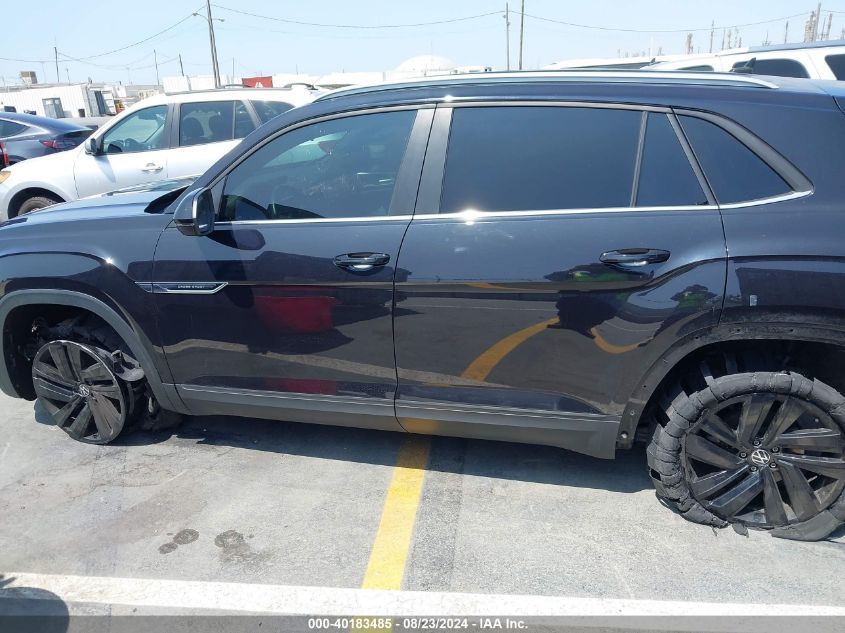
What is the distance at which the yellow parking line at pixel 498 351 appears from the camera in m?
2.66

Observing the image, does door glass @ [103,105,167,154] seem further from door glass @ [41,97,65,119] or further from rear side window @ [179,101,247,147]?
door glass @ [41,97,65,119]

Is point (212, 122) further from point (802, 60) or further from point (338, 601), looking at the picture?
point (802, 60)

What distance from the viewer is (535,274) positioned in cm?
259

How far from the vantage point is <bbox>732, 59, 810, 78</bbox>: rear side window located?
716cm

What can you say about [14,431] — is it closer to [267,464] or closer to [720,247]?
[267,464]

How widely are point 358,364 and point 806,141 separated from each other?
203 centimetres

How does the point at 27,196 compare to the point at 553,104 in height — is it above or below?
below

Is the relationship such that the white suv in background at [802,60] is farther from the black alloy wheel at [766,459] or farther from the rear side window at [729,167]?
the black alloy wheel at [766,459]

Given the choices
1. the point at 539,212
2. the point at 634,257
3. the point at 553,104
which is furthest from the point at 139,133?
the point at 634,257

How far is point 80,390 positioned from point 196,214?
1.43 metres

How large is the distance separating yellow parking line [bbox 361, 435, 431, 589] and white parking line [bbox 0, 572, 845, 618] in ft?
0.32

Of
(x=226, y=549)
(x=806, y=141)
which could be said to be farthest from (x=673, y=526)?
(x=226, y=549)

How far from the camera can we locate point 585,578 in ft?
8.48

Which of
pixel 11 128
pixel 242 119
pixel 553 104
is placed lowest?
pixel 11 128
